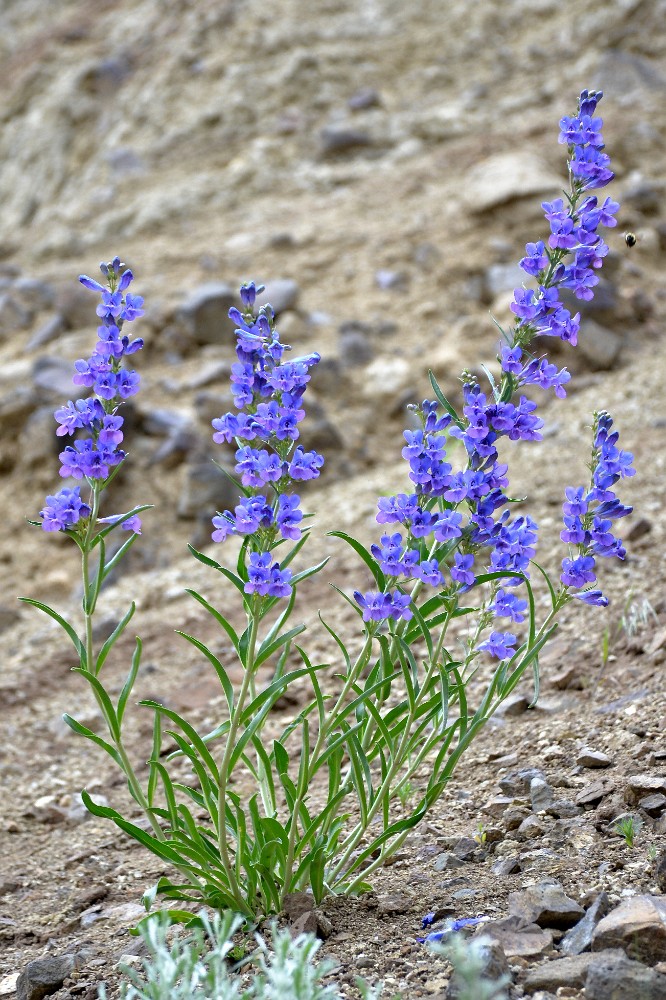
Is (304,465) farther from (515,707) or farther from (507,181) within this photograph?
(507,181)

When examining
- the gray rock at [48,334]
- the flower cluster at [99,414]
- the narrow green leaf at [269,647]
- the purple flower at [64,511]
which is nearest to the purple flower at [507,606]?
the narrow green leaf at [269,647]

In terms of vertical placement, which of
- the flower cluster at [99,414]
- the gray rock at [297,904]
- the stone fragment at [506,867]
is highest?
the flower cluster at [99,414]

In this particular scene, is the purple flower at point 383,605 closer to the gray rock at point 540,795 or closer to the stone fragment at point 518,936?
the stone fragment at point 518,936

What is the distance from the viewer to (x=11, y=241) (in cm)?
1224

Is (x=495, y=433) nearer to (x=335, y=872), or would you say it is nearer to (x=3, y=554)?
(x=335, y=872)

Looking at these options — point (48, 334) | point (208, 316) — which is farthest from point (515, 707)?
point (48, 334)

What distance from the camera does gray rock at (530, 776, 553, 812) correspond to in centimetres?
275

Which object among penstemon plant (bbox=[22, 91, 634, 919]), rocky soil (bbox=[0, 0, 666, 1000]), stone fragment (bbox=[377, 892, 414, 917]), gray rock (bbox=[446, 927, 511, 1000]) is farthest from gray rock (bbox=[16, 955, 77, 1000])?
gray rock (bbox=[446, 927, 511, 1000])

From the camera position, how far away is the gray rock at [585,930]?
2.05 metres

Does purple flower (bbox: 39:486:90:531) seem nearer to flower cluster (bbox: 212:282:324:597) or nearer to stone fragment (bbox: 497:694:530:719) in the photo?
flower cluster (bbox: 212:282:324:597)

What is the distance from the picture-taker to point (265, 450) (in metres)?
2.10

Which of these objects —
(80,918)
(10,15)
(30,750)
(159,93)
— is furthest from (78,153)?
(80,918)

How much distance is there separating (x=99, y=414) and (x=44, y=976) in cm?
134

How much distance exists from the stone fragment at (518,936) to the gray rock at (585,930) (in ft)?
0.12
